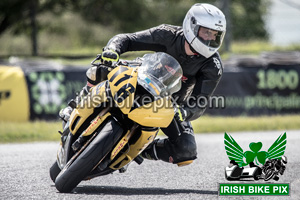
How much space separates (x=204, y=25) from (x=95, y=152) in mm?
1850

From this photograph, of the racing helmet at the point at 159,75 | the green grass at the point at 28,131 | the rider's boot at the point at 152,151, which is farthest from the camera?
the green grass at the point at 28,131

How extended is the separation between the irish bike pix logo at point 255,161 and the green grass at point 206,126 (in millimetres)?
4775

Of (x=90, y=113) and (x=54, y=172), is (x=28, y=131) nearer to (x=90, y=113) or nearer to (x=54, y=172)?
(x=54, y=172)

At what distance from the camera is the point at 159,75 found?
4297 mm

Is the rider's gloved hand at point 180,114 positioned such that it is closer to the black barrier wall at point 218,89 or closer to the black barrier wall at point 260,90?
the black barrier wall at point 218,89

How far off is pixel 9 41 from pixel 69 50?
219 centimetres

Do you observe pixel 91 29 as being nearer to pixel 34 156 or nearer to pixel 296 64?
pixel 296 64

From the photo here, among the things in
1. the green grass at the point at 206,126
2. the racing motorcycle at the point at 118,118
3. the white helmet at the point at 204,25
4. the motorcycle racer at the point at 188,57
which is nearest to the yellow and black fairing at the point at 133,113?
the racing motorcycle at the point at 118,118

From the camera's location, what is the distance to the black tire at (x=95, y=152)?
409cm

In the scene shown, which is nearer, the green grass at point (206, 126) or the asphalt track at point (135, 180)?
the asphalt track at point (135, 180)

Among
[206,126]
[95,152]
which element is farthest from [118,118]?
[206,126]

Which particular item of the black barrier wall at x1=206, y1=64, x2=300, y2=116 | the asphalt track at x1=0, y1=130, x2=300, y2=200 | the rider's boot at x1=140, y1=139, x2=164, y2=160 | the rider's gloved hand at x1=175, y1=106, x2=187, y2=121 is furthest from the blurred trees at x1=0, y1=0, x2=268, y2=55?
the rider's gloved hand at x1=175, y1=106, x2=187, y2=121

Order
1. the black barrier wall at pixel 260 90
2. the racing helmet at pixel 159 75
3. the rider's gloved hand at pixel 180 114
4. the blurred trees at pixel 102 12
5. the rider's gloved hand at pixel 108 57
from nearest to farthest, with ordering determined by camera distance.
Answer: the racing helmet at pixel 159 75, the rider's gloved hand at pixel 180 114, the rider's gloved hand at pixel 108 57, the black barrier wall at pixel 260 90, the blurred trees at pixel 102 12

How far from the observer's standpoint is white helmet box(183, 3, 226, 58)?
16.5 feet
